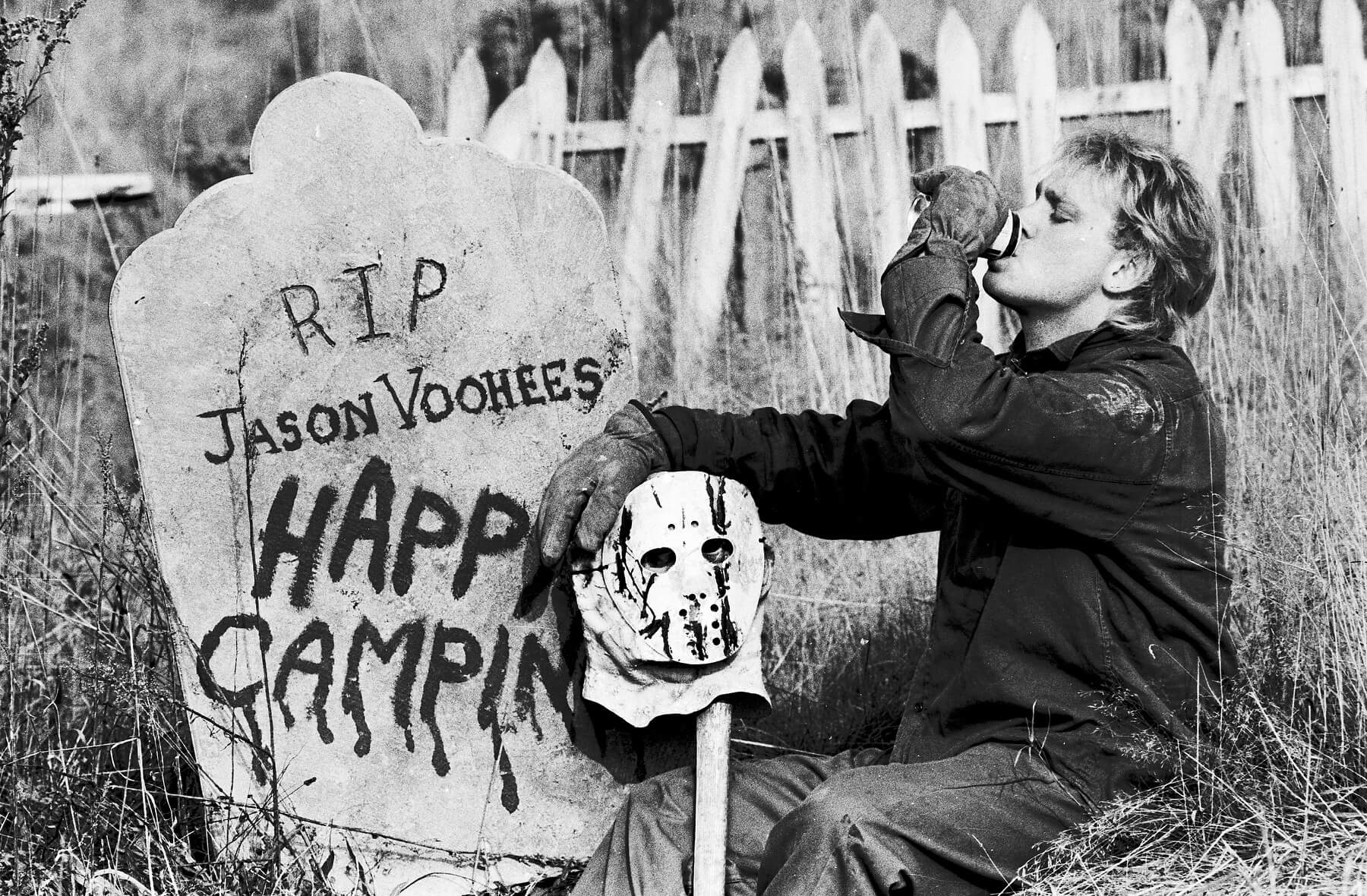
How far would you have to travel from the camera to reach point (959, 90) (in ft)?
15.8

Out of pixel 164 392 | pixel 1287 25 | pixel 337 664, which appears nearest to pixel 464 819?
pixel 337 664

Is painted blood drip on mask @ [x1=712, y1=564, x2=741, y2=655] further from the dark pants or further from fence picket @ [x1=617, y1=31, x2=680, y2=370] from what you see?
fence picket @ [x1=617, y1=31, x2=680, y2=370]

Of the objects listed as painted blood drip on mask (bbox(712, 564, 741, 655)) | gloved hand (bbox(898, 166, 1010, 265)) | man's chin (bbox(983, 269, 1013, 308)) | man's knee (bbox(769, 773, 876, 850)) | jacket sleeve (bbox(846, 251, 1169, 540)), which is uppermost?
gloved hand (bbox(898, 166, 1010, 265))

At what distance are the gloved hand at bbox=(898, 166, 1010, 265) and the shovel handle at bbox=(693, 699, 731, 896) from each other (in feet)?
2.96

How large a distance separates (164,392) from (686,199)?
2153mm

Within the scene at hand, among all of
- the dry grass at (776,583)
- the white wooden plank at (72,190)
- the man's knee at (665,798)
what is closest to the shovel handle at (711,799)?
the man's knee at (665,798)

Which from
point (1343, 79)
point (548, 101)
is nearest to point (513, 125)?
point (548, 101)

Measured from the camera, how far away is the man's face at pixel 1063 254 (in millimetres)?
2793

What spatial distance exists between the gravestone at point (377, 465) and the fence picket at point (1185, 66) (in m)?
2.52

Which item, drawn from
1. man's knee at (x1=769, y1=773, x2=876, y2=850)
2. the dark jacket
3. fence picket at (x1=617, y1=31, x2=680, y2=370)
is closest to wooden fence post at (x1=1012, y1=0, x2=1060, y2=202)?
fence picket at (x1=617, y1=31, x2=680, y2=370)

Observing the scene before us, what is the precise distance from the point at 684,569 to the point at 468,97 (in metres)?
2.56

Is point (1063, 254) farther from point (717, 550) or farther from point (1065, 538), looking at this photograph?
point (717, 550)

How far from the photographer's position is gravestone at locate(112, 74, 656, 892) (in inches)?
120

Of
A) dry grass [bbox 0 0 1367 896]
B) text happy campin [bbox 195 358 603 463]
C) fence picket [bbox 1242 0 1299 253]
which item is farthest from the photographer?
fence picket [bbox 1242 0 1299 253]
